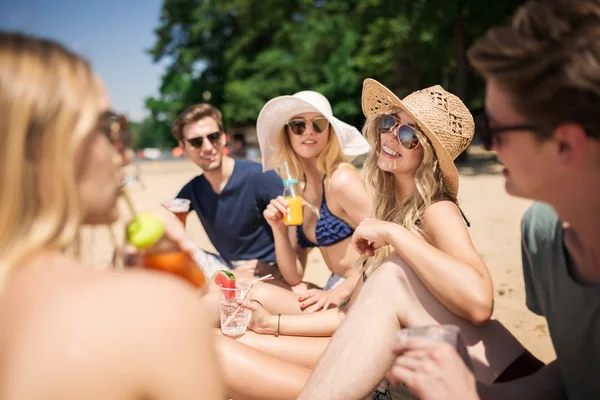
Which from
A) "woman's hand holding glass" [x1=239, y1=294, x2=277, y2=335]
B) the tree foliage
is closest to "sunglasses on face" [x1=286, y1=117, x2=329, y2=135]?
"woman's hand holding glass" [x1=239, y1=294, x2=277, y2=335]

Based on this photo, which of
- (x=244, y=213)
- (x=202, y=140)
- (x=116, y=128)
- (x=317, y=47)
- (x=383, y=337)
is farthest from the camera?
(x=317, y=47)

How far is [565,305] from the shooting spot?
169cm

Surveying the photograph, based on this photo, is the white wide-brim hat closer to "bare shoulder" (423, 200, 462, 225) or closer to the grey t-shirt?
Answer: "bare shoulder" (423, 200, 462, 225)

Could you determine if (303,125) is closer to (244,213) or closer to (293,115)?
(293,115)

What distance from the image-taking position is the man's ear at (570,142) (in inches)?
57.2

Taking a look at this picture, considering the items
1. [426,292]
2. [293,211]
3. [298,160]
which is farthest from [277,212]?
[426,292]

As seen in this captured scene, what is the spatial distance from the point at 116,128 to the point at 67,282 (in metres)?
0.48

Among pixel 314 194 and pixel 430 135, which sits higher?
pixel 430 135

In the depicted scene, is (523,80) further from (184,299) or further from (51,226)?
(51,226)

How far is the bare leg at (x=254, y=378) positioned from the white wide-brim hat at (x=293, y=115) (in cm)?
189

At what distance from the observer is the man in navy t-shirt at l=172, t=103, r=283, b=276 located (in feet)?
14.0

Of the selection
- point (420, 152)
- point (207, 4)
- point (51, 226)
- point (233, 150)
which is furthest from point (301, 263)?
point (207, 4)

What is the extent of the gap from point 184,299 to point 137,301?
10cm

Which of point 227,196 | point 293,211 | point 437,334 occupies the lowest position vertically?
point 227,196
